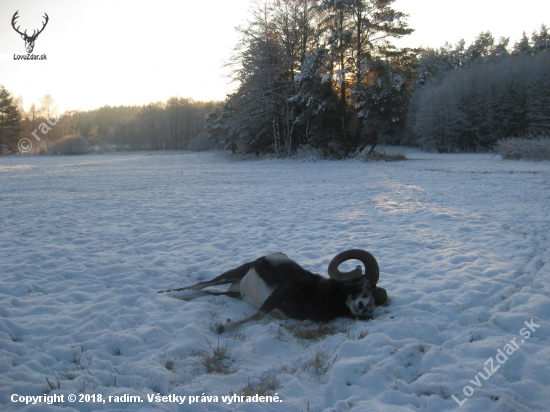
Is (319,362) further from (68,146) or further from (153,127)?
(153,127)

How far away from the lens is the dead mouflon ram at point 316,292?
4.12 m

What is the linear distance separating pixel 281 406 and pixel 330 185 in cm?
1307

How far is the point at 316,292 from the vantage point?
4164 millimetres

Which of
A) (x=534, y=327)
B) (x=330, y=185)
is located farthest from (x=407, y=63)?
(x=534, y=327)

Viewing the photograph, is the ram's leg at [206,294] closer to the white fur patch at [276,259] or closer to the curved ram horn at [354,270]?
the white fur patch at [276,259]

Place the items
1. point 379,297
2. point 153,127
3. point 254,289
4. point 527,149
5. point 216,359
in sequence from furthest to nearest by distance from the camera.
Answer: point 153,127 < point 527,149 < point 254,289 < point 379,297 < point 216,359

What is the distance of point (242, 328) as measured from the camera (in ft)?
13.0

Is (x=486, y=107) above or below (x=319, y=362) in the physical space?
above

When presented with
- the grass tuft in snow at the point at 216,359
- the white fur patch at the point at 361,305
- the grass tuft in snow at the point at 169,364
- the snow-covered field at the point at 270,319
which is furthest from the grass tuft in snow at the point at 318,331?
the grass tuft in snow at the point at 169,364

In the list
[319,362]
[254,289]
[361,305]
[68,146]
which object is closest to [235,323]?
[254,289]

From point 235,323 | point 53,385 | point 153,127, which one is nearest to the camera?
point 53,385

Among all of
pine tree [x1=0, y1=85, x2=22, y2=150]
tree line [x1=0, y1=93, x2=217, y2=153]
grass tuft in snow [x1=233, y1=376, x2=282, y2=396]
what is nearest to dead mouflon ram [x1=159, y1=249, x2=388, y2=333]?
grass tuft in snow [x1=233, y1=376, x2=282, y2=396]

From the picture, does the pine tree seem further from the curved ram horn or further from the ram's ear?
the ram's ear

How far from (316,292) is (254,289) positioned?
2.63 feet
